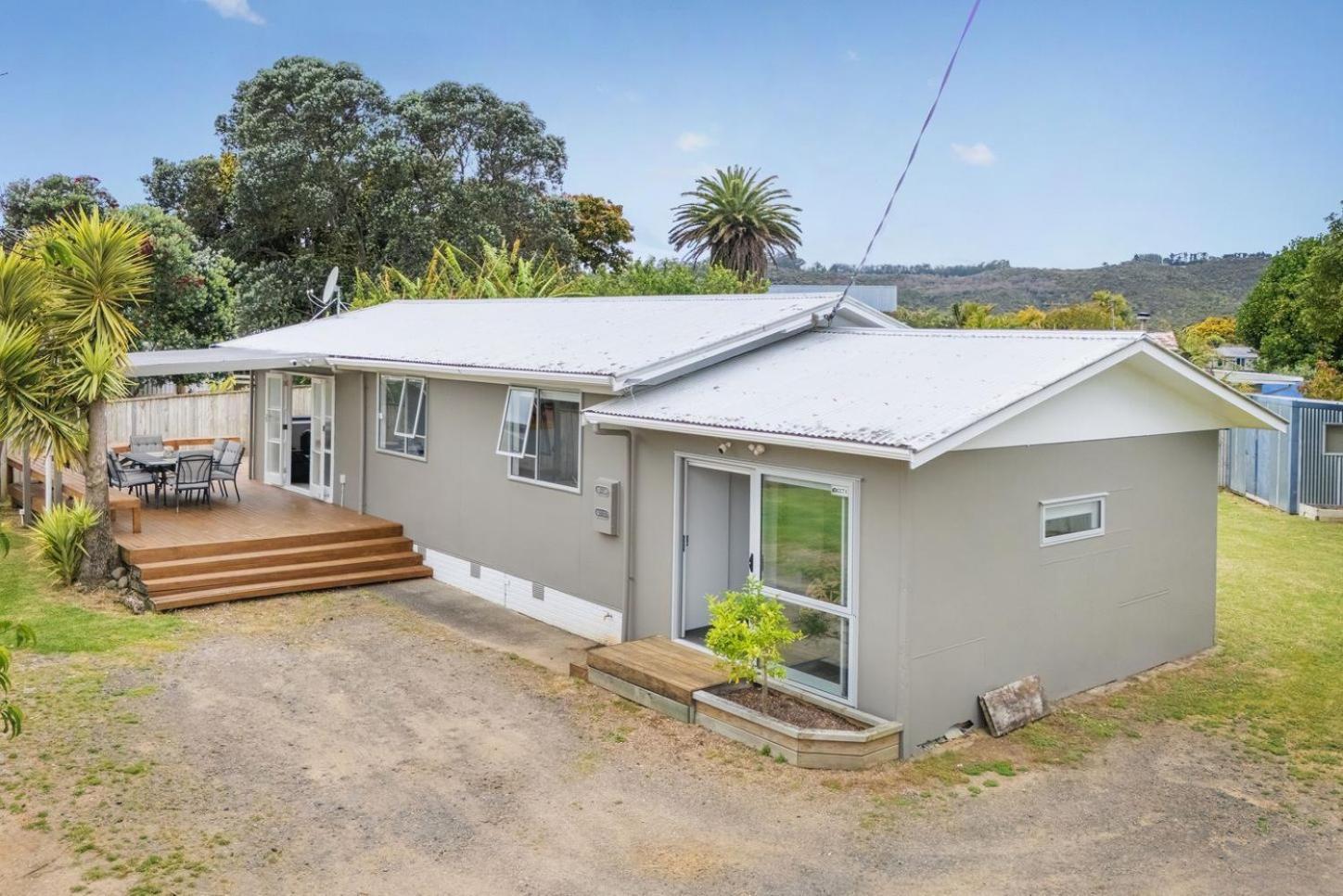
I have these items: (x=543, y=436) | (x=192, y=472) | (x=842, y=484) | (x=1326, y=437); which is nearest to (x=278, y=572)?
(x=192, y=472)

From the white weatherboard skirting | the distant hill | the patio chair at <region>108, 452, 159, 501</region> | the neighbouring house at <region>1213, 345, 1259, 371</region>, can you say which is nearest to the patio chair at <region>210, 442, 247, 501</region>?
the patio chair at <region>108, 452, 159, 501</region>

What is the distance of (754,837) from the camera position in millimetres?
6578

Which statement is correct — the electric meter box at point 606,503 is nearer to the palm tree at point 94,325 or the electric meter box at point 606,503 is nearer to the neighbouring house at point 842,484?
the neighbouring house at point 842,484

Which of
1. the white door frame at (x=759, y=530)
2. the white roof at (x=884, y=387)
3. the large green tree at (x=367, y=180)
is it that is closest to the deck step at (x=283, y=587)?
the white roof at (x=884, y=387)

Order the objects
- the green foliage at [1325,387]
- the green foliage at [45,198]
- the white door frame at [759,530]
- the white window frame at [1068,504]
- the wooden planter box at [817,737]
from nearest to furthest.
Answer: the wooden planter box at [817,737]
the white door frame at [759,530]
the white window frame at [1068,504]
the green foliage at [1325,387]
the green foliage at [45,198]

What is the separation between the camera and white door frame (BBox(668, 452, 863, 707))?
812cm

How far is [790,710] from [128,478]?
450 inches

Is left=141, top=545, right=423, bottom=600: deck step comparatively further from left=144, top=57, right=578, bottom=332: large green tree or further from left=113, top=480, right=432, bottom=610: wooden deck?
left=144, top=57, right=578, bottom=332: large green tree

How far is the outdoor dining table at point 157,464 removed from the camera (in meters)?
15.5

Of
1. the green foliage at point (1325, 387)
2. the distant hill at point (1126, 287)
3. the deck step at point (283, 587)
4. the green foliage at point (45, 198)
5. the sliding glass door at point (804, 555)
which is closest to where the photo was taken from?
the sliding glass door at point (804, 555)

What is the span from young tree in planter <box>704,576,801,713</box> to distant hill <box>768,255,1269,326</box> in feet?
179

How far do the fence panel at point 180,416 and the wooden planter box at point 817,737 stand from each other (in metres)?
18.4

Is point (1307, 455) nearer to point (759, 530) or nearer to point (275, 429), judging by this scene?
point (759, 530)

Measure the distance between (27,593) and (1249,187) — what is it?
73.6m
